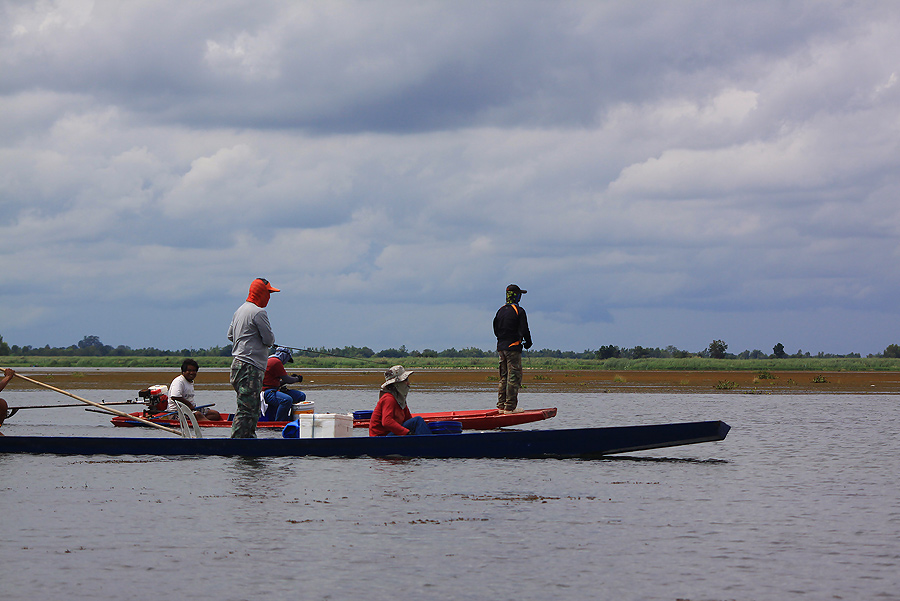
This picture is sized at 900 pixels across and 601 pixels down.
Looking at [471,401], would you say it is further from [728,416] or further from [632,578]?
[632,578]

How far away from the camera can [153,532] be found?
363 inches

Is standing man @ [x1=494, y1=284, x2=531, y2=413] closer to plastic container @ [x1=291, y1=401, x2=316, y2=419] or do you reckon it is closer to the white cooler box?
plastic container @ [x1=291, y1=401, x2=316, y2=419]

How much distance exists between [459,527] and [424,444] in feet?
14.4

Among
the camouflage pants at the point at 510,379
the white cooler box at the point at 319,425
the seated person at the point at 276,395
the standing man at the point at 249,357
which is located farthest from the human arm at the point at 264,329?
the camouflage pants at the point at 510,379

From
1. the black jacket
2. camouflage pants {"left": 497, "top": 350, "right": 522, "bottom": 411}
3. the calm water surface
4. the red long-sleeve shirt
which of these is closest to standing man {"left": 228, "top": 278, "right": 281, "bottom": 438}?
the calm water surface

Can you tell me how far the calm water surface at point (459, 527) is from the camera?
726 cm

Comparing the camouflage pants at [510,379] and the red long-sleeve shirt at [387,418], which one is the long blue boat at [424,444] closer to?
the red long-sleeve shirt at [387,418]

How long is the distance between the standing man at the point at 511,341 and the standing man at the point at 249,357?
5.66 m

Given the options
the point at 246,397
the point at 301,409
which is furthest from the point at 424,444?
the point at 301,409

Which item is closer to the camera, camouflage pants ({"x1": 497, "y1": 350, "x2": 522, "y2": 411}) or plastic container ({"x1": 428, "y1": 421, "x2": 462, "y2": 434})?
plastic container ({"x1": 428, "y1": 421, "x2": 462, "y2": 434})

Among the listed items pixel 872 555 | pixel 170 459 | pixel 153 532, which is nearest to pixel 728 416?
pixel 170 459

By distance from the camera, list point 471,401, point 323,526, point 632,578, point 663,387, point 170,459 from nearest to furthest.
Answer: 1. point 632,578
2. point 323,526
3. point 170,459
4. point 471,401
5. point 663,387

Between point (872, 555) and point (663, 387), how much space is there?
35.2m

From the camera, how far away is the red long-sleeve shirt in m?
14.2
